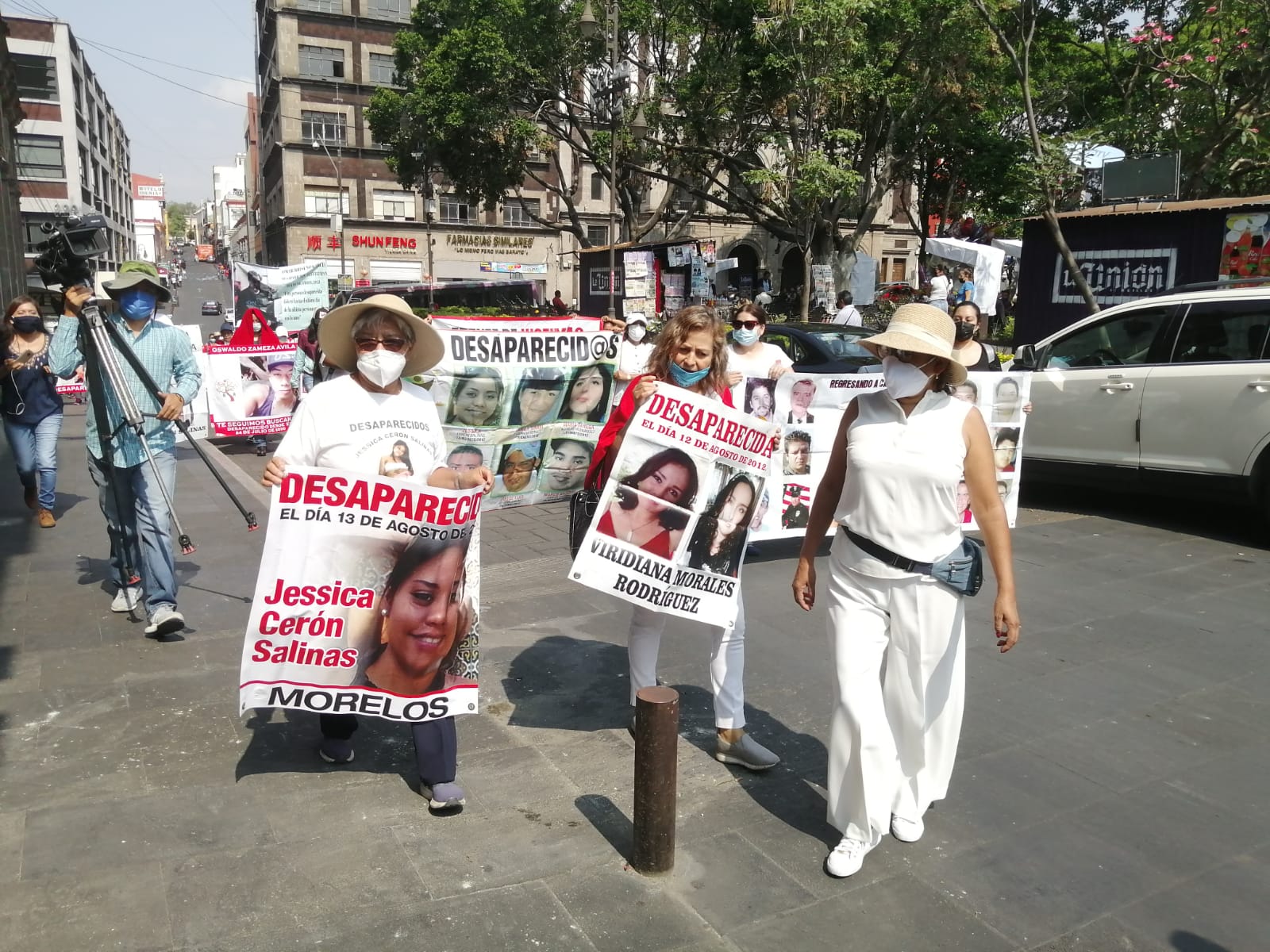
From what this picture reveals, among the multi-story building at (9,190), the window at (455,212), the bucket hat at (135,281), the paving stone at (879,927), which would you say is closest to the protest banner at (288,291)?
the multi-story building at (9,190)

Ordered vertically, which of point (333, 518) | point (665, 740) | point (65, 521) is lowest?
point (65, 521)

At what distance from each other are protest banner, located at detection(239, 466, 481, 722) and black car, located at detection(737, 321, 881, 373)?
339 inches

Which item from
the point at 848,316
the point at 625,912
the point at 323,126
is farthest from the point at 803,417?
the point at 323,126

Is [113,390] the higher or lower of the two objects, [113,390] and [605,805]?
the higher

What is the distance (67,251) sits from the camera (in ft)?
20.7

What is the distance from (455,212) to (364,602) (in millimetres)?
52900

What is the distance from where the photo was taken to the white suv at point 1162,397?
7699mm

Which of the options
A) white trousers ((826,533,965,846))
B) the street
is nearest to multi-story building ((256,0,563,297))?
the street

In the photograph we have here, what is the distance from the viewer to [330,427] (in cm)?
361

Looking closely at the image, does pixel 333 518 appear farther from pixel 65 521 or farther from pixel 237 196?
pixel 237 196

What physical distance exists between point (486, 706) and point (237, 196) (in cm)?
19388

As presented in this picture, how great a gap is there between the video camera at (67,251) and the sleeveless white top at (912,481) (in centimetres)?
508

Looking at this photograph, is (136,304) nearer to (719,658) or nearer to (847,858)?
(719,658)

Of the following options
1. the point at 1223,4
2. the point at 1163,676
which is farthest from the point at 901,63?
the point at 1163,676
